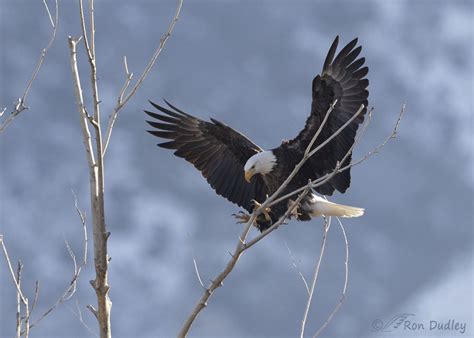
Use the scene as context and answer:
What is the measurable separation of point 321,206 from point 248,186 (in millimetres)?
→ 1121

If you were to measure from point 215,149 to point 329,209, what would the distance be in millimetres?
1618

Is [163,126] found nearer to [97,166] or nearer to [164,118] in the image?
[164,118]

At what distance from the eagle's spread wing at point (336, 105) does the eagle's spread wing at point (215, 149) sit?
82 cm

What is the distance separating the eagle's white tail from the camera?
7.61m

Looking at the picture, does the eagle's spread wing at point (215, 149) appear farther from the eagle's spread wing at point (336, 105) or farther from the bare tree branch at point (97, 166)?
the bare tree branch at point (97, 166)

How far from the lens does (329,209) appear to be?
7621 millimetres

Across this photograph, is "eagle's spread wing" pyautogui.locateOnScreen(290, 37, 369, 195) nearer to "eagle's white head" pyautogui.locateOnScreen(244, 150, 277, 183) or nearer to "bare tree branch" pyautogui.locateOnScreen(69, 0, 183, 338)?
"eagle's white head" pyautogui.locateOnScreen(244, 150, 277, 183)

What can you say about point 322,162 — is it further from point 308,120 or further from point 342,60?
point 342,60

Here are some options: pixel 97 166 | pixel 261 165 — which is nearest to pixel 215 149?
pixel 261 165

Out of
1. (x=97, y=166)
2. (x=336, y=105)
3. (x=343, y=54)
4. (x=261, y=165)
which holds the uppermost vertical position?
(x=343, y=54)

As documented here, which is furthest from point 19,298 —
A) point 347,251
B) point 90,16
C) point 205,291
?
point 347,251

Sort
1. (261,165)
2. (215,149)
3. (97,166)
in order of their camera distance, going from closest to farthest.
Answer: (97,166) < (261,165) < (215,149)

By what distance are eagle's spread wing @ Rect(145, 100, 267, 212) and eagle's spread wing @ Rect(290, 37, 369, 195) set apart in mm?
821

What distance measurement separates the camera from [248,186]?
8477 millimetres
